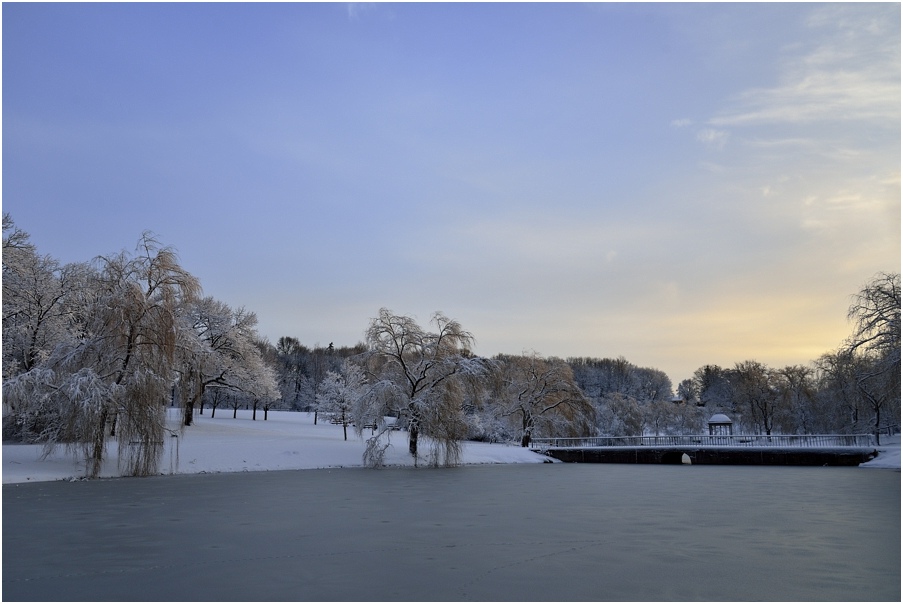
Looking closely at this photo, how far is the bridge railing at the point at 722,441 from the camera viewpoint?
44031 mm

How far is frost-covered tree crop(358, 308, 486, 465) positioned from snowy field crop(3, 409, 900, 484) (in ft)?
9.07

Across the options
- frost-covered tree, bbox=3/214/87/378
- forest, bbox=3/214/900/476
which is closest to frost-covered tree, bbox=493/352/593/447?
forest, bbox=3/214/900/476

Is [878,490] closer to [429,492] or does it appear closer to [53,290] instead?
[429,492]

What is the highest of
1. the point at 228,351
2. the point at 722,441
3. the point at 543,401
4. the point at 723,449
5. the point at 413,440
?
the point at 228,351

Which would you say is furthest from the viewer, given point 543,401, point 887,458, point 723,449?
point 543,401

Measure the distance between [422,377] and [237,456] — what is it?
10.7 metres

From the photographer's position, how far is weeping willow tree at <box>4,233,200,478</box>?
2566 cm

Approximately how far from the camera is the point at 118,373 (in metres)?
27.2

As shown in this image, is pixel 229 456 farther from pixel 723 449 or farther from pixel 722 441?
pixel 722 441

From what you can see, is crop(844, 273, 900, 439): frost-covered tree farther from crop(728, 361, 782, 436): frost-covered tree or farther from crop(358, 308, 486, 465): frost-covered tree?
crop(728, 361, 782, 436): frost-covered tree

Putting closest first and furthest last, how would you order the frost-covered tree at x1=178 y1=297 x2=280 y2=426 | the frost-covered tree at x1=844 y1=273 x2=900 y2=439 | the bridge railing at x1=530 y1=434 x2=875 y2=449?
the frost-covered tree at x1=844 y1=273 x2=900 y2=439 → the bridge railing at x1=530 y1=434 x2=875 y2=449 → the frost-covered tree at x1=178 y1=297 x2=280 y2=426

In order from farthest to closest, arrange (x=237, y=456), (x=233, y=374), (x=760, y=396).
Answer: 1. (x=760, y=396)
2. (x=233, y=374)
3. (x=237, y=456)

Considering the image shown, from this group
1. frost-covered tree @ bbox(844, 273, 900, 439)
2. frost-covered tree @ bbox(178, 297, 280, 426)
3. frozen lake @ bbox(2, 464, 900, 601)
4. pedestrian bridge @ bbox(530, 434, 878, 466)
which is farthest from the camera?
frost-covered tree @ bbox(178, 297, 280, 426)

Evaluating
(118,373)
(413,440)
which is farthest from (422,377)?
(118,373)
